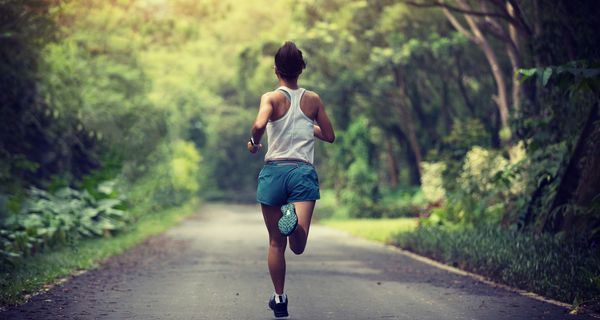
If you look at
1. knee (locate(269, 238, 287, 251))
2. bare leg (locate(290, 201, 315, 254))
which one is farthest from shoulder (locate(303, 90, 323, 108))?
knee (locate(269, 238, 287, 251))

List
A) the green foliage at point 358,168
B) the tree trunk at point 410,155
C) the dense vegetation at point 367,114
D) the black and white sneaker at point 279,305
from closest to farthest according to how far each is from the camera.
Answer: the black and white sneaker at point 279,305 → the dense vegetation at point 367,114 → the green foliage at point 358,168 → the tree trunk at point 410,155

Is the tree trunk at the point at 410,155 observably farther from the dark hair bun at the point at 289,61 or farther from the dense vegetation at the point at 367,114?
the dark hair bun at the point at 289,61

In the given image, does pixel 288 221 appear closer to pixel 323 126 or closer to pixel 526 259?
pixel 323 126

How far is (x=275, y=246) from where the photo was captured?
737 centimetres

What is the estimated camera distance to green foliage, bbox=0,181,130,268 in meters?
13.5

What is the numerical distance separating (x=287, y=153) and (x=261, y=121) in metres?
0.39

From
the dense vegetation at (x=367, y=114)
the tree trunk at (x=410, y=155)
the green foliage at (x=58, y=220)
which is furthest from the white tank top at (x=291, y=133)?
the tree trunk at (x=410, y=155)

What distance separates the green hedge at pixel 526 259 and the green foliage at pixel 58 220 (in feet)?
20.5

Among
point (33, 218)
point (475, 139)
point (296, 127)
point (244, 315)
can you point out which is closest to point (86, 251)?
point (33, 218)

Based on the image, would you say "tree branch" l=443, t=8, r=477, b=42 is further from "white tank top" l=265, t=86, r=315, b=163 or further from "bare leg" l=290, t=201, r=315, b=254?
"bare leg" l=290, t=201, r=315, b=254

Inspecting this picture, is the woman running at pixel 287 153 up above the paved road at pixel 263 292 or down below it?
above

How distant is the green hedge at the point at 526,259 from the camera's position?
897cm

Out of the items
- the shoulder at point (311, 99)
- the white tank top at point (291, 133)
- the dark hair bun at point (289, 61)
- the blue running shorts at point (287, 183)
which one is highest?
the dark hair bun at point (289, 61)

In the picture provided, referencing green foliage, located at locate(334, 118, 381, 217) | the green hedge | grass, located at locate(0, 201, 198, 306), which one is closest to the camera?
the green hedge
